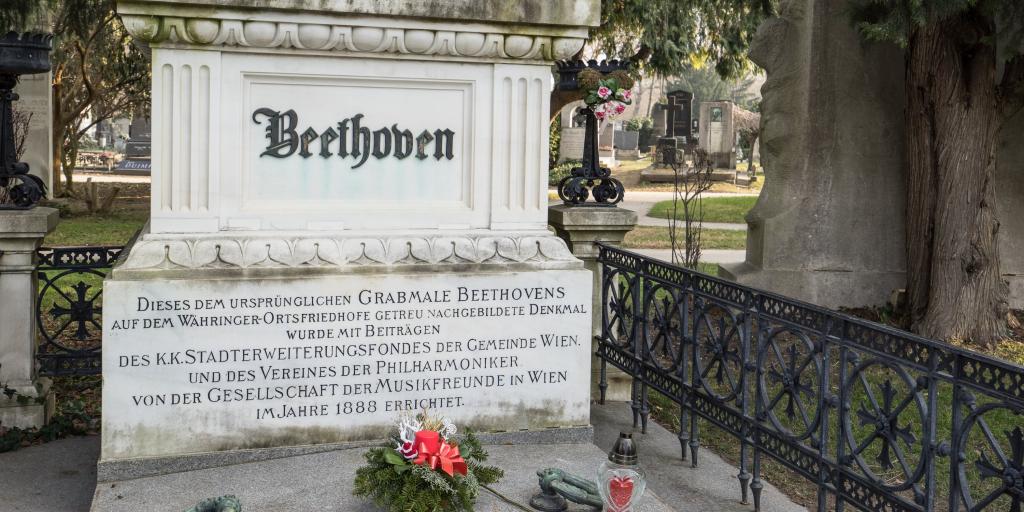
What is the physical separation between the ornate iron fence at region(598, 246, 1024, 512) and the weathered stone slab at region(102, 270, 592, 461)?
0.64 meters

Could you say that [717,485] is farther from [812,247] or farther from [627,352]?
[812,247]

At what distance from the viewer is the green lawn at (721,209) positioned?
67.9 ft

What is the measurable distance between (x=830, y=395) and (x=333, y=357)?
2.11m

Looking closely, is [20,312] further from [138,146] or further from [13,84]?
[138,146]

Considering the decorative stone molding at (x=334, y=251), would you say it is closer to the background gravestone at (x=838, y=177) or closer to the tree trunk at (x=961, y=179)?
the tree trunk at (x=961, y=179)

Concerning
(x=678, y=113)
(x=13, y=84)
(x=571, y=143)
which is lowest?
(x=13, y=84)

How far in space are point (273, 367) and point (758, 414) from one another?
2.15m

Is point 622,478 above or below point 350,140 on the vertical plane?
below

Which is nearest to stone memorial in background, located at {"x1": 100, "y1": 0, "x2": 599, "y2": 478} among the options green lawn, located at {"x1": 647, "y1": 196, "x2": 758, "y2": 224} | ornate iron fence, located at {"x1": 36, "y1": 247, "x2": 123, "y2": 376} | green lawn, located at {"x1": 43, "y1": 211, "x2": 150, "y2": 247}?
ornate iron fence, located at {"x1": 36, "y1": 247, "x2": 123, "y2": 376}

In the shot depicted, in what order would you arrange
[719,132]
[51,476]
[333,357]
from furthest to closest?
[719,132] < [51,476] < [333,357]

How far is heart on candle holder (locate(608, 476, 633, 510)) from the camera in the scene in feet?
12.4

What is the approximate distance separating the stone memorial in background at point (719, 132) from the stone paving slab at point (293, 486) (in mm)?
31780

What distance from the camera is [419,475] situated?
12.8ft

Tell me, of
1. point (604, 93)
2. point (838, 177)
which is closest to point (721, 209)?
point (838, 177)
